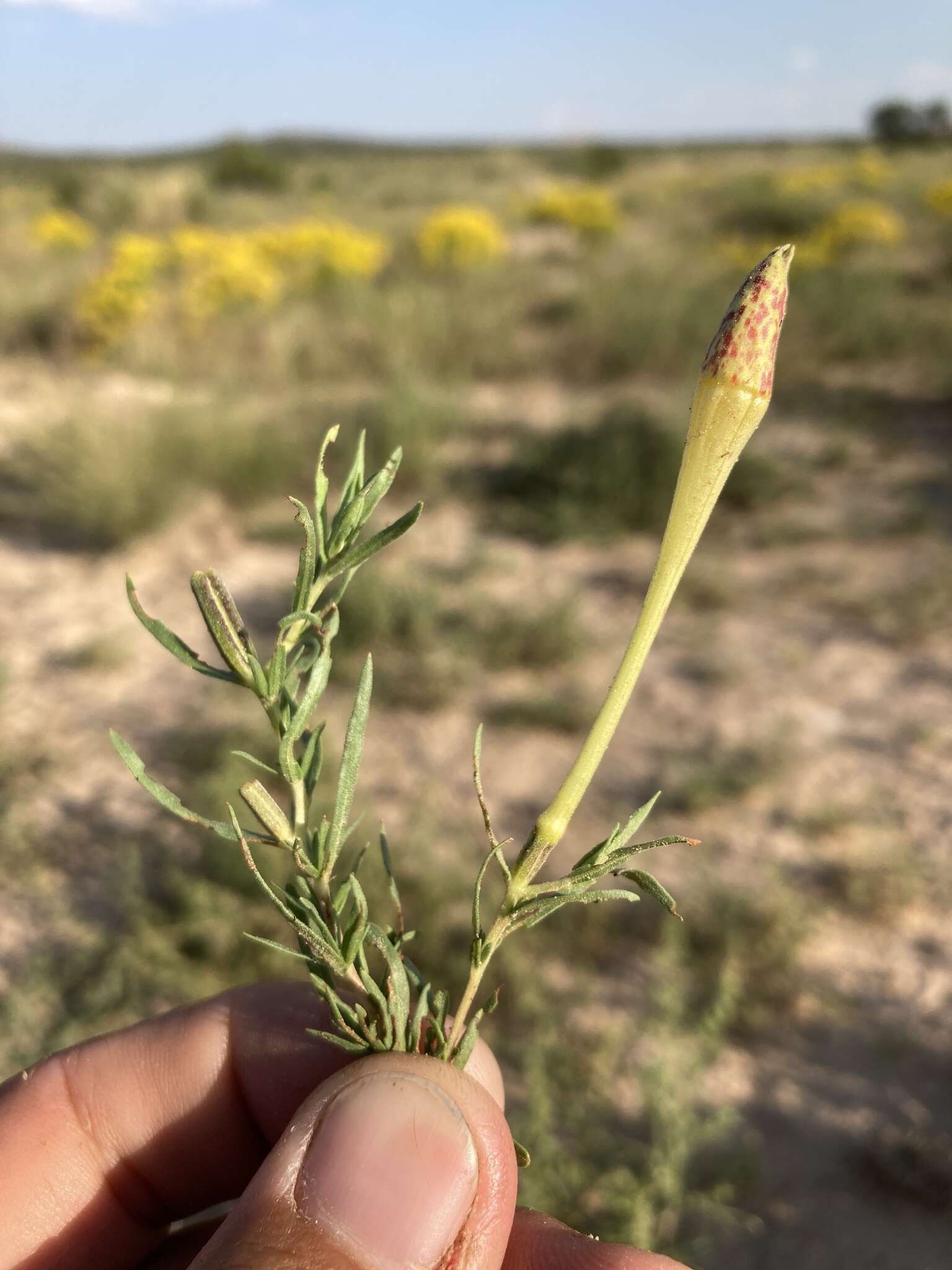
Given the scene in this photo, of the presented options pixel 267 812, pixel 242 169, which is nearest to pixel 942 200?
pixel 267 812

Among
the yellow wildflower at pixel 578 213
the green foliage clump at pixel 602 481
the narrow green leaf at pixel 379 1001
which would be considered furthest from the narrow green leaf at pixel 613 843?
the yellow wildflower at pixel 578 213

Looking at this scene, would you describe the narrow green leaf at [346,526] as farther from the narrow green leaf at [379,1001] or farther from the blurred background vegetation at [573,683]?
the blurred background vegetation at [573,683]

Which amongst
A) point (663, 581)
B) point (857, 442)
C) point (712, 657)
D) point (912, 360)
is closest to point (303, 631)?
A: point (663, 581)

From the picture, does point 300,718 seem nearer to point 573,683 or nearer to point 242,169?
point 573,683

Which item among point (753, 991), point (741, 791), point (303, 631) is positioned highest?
point (303, 631)

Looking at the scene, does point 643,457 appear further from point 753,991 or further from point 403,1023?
point 403,1023

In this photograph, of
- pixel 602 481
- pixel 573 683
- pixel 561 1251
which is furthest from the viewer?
pixel 602 481
